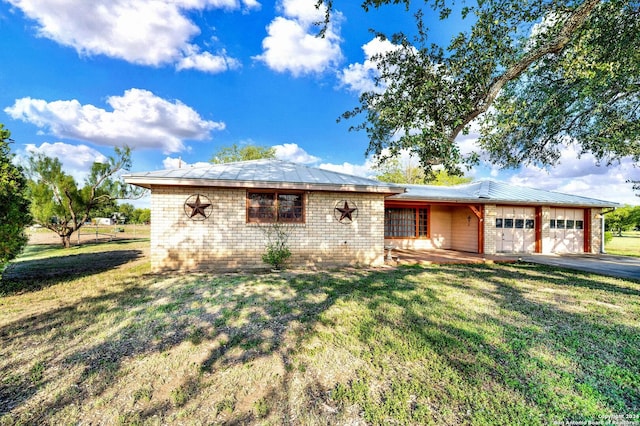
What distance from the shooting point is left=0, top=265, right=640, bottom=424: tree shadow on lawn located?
235 cm

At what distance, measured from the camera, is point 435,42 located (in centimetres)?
555

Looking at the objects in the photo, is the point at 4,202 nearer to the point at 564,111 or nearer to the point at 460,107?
the point at 460,107

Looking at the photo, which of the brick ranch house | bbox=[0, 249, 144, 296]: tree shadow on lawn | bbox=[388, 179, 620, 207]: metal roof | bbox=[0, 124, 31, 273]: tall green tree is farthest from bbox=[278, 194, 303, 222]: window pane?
bbox=[0, 124, 31, 273]: tall green tree

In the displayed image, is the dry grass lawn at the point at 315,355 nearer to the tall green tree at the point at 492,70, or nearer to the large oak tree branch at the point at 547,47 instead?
the tall green tree at the point at 492,70

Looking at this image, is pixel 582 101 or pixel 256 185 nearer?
pixel 582 101

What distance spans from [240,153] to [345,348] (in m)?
32.5

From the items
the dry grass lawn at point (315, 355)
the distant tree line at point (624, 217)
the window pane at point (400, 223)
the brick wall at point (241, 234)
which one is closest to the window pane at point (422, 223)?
the window pane at point (400, 223)

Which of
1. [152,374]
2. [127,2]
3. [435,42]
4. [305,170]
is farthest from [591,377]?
[127,2]

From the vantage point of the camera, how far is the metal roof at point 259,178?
755cm

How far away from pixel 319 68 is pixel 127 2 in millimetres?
9056

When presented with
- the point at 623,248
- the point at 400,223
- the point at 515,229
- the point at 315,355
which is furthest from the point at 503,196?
the point at 315,355

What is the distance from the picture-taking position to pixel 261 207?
8.55 m

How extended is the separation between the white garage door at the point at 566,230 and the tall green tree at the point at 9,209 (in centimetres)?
1932

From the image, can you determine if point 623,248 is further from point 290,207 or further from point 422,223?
point 290,207
